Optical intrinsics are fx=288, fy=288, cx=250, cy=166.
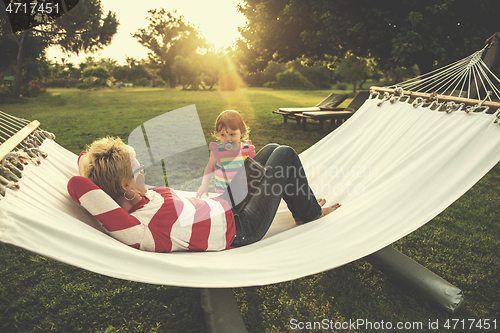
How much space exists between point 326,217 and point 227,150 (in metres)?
0.68

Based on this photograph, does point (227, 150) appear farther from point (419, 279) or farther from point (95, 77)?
point (95, 77)

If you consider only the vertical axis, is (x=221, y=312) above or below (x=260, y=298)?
above

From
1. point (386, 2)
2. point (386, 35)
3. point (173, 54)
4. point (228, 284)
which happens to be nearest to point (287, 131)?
point (386, 35)

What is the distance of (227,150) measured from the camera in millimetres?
1719

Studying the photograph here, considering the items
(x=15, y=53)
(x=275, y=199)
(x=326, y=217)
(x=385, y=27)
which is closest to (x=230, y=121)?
(x=275, y=199)

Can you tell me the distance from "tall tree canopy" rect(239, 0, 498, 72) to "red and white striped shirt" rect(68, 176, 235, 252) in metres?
4.95

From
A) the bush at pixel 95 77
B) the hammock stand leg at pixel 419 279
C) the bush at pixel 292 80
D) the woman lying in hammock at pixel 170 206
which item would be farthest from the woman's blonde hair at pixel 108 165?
the bush at pixel 292 80

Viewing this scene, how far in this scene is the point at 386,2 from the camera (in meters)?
5.45

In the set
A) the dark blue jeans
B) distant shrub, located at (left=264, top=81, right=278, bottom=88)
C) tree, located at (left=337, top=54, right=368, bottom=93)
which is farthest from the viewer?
distant shrub, located at (left=264, top=81, right=278, bottom=88)

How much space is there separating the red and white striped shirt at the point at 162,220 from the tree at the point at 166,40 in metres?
30.8

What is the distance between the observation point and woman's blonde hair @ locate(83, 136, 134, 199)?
1111 mm

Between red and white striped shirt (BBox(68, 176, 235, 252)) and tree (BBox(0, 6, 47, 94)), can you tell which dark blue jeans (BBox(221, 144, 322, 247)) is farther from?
tree (BBox(0, 6, 47, 94))

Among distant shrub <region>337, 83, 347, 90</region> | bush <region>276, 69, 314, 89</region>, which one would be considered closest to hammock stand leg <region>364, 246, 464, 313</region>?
bush <region>276, 69, 314, 89</region>

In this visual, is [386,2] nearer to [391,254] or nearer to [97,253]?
[391,254]
